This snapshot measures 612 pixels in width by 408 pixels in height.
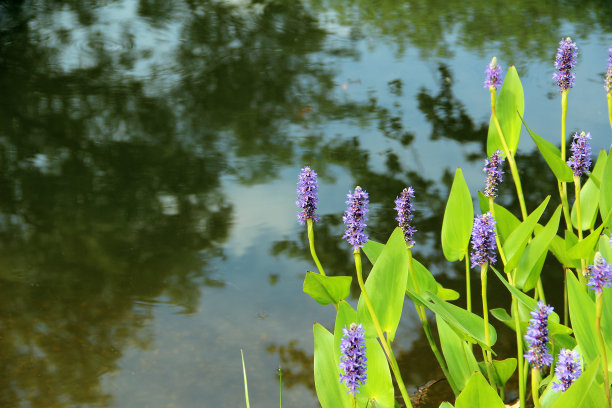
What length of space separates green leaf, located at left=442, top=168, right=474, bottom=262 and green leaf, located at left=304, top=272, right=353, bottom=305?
1.13 feet

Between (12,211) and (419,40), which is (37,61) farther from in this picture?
(419,40)

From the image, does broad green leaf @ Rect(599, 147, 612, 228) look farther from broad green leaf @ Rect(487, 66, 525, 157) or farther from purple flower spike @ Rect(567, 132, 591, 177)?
broad green leaf @ Rect(487, 66, 525, 157)

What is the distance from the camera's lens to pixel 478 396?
3.98ft

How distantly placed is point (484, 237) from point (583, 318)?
271mm

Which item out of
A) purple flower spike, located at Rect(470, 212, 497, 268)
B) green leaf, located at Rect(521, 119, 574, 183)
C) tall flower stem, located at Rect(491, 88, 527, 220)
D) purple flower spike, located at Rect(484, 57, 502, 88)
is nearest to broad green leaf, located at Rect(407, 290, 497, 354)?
purple flower spike, located at Rect(470, 212, 497, 268)

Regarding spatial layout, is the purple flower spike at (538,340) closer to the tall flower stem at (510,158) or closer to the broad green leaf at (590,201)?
the tall flower stem at (510,158)

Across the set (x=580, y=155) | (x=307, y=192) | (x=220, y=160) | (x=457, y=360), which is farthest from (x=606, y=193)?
(x=220, y=160)

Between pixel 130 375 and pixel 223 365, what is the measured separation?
1.14 feet

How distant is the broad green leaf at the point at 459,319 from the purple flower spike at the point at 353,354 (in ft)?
0.93

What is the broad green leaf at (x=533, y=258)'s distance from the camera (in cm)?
155

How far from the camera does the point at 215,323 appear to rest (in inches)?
106

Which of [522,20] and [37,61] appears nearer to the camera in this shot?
[37,61]

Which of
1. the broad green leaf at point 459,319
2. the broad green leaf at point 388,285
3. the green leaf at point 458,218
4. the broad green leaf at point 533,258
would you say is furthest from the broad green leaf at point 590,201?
the broad green leaf at point 388,285

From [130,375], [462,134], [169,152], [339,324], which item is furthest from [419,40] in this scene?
[339,324]
